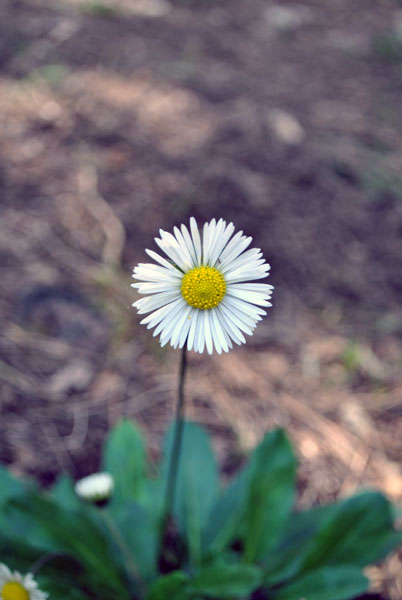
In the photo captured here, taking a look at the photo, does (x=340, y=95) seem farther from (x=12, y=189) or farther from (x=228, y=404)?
(x=228, y=404)

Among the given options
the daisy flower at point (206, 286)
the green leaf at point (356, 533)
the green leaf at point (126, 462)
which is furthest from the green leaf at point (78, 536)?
the daisy flower at point (206, 286)

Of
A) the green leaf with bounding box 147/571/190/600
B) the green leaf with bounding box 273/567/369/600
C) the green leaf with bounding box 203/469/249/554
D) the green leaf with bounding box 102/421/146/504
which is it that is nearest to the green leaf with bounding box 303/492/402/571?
the green leaf with bounding box 273/567/369/600

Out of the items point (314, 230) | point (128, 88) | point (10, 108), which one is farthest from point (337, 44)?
point (10, 108)

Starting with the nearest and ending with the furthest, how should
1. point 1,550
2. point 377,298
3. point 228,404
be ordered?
point 1,550
point 228,404
point 377,298

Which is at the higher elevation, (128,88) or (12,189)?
(128,88)

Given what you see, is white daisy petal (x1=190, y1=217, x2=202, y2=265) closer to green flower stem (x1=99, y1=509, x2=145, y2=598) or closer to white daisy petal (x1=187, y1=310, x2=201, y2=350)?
white daisy petal (x1=187, y1=310, x2=201, y2=350)

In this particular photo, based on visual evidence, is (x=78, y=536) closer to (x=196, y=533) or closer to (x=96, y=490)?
(x=96, y=490)
